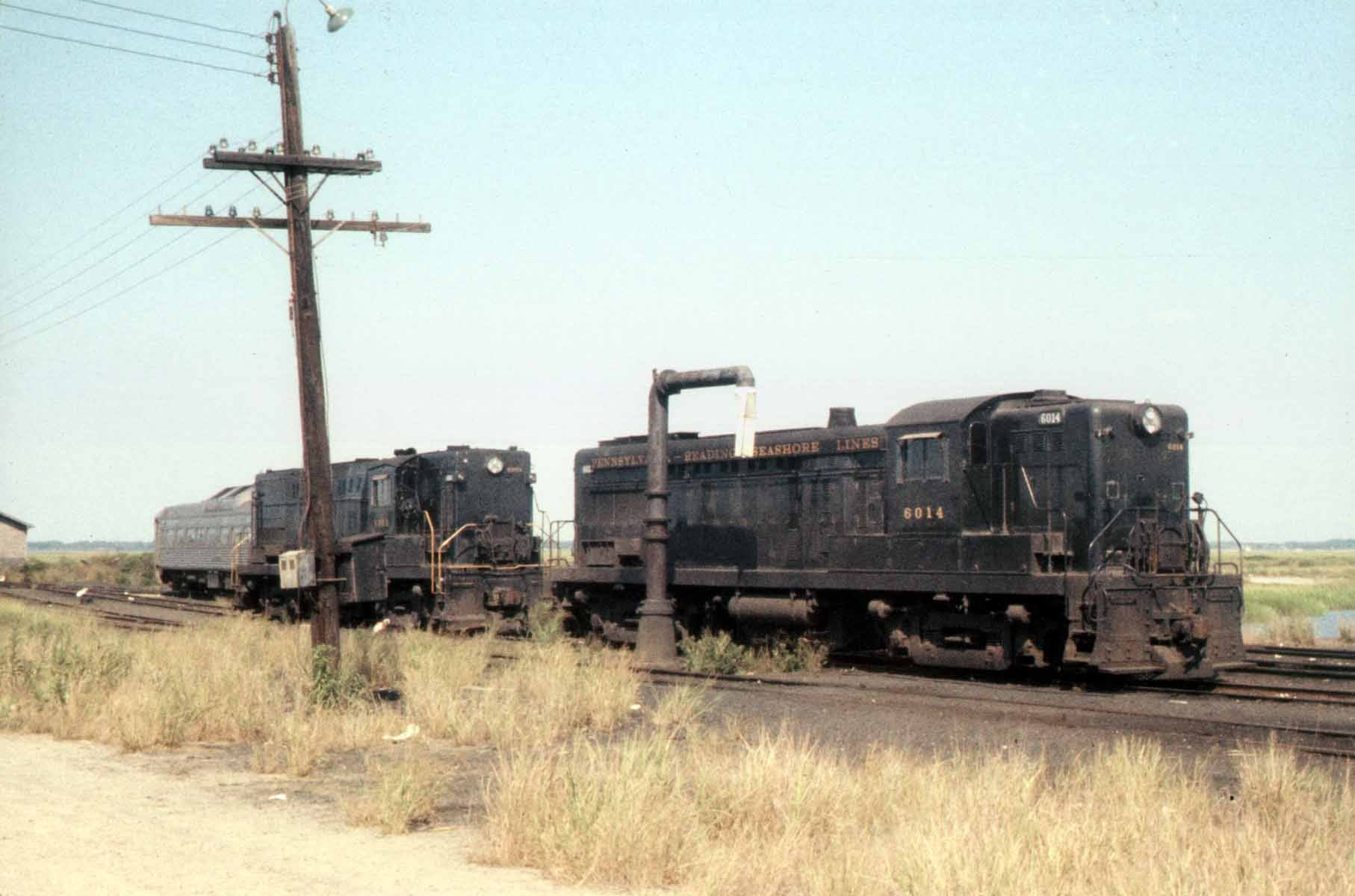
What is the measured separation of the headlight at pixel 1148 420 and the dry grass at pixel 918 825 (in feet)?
23.2

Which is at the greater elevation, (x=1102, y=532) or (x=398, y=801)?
(x=1102, y=532)

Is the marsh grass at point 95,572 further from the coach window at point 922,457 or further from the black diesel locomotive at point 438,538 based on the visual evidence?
the coach window at point 922,457

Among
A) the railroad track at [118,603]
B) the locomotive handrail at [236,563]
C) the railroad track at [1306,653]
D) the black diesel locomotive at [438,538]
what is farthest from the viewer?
the locomotive handrail at [236,563]

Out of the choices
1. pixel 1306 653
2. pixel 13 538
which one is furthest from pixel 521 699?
pixel 13 538

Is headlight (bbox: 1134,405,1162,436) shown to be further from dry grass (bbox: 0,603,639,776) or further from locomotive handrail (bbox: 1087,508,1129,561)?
dry grass (bbox: 0,603,639,776)

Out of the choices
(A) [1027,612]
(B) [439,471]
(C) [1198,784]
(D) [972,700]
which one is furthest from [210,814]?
(B) [439,471]

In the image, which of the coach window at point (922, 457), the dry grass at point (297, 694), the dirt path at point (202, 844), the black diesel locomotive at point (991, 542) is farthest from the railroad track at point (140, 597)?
the dirt path at point (202, 844)

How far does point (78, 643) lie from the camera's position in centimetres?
1681

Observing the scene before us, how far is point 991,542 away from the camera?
16.2m

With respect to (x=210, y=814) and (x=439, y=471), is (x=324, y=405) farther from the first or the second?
(x=439, y=471)

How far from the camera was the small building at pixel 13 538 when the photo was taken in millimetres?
68125

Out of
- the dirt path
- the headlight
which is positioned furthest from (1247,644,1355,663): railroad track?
the dirt path

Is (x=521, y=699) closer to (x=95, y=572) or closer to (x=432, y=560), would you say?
(x=432, y=560)

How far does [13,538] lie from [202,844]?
6866 cm
